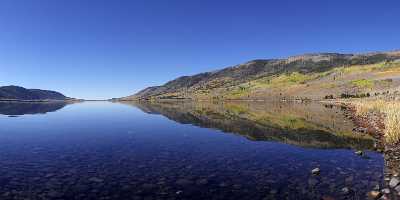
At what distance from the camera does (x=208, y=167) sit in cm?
2100

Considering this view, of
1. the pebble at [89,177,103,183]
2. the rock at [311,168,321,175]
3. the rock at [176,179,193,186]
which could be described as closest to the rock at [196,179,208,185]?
the rock at [176,179,193,186]

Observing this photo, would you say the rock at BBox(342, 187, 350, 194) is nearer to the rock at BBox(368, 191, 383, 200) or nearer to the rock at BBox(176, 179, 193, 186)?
the rock at BBox(368, 191, 383, 200)

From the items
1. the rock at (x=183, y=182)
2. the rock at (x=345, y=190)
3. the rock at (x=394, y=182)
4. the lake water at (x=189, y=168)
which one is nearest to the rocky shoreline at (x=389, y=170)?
the rock at (x=394, y=182)

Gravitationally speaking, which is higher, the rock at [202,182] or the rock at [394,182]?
the rock at [394,182]

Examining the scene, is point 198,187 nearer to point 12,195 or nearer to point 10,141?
point 12,195

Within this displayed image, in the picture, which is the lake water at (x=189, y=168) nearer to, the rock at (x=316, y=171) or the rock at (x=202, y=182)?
the rock at (x=202, y=182)

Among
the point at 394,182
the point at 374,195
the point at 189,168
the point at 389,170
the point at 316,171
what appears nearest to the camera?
the point at 374,195

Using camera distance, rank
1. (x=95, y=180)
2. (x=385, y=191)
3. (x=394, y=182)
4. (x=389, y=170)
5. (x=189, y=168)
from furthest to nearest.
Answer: (x=189, y=168) → (x=389, y=170) → (x=95, y=180) → (x=394, y=182) → (x=385, y=191)

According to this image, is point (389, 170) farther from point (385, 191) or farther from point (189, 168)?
point (189, 168)

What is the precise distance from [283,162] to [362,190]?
6844 millimetres

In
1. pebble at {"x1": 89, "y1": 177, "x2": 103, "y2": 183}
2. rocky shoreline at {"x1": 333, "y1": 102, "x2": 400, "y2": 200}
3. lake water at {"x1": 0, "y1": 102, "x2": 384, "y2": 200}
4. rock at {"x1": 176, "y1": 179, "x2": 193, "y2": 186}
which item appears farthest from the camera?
pebble at {"x1": 89, "y1": 177, "x2": 103, "y2": 183}

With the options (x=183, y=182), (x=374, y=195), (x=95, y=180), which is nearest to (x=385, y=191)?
(x=374, y=195)

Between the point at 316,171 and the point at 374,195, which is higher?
the point at 316,171

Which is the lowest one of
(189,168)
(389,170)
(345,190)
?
(345,190)
